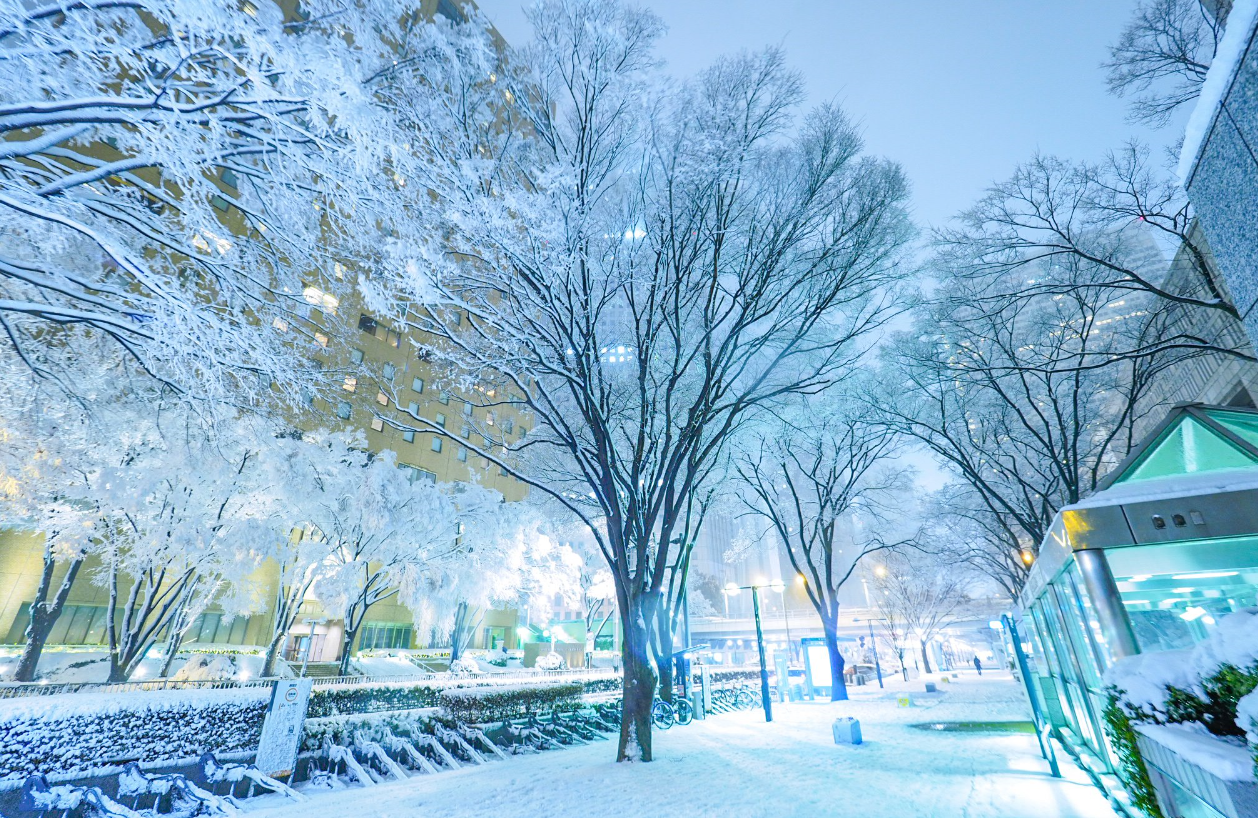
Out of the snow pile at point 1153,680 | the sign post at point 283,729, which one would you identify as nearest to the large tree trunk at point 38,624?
the sign post at point 283,729

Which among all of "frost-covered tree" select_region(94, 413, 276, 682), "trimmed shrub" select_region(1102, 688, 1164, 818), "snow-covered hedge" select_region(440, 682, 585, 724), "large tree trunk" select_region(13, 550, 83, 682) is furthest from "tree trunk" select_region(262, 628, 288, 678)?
"trimmed shrub" select_region(1102, 688, 1164, 818)

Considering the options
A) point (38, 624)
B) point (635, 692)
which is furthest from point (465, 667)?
point (635, 692)

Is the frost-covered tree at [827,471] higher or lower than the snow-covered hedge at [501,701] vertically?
higher

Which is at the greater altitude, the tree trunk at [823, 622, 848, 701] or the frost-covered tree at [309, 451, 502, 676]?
the frost-covered tree at [309, 451, 502, 676]

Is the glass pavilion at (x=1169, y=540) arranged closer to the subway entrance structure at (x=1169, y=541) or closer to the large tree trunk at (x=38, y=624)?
the subway entrance structure at (x=1169, y=541)

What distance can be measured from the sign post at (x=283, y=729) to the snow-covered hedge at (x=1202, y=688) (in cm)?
1292

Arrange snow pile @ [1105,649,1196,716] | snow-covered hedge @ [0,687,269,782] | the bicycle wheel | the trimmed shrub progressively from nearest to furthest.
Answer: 1. snow pile @ [1105,649,1196,716]
2. the trimmed shrub
3. snow-covered hedge @ [0,687,269,782]
4. the bicycle wheel

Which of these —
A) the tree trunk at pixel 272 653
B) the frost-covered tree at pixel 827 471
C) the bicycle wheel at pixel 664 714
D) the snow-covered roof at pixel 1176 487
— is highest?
the frost-covered tree at pixel 827 471

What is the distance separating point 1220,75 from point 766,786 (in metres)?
9.06

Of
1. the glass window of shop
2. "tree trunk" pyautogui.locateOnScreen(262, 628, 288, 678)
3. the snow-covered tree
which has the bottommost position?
"tree trunk" pyautogui.locateOnScreen(262, 628, 288, 678)

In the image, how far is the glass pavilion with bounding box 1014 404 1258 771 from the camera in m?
4.72

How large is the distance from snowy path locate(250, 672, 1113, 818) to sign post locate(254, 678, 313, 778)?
71.9 inches

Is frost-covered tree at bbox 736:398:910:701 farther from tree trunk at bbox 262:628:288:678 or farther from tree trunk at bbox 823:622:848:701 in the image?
tree trunk at bbox 262:628:288:678

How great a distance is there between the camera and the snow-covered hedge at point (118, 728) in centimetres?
808
